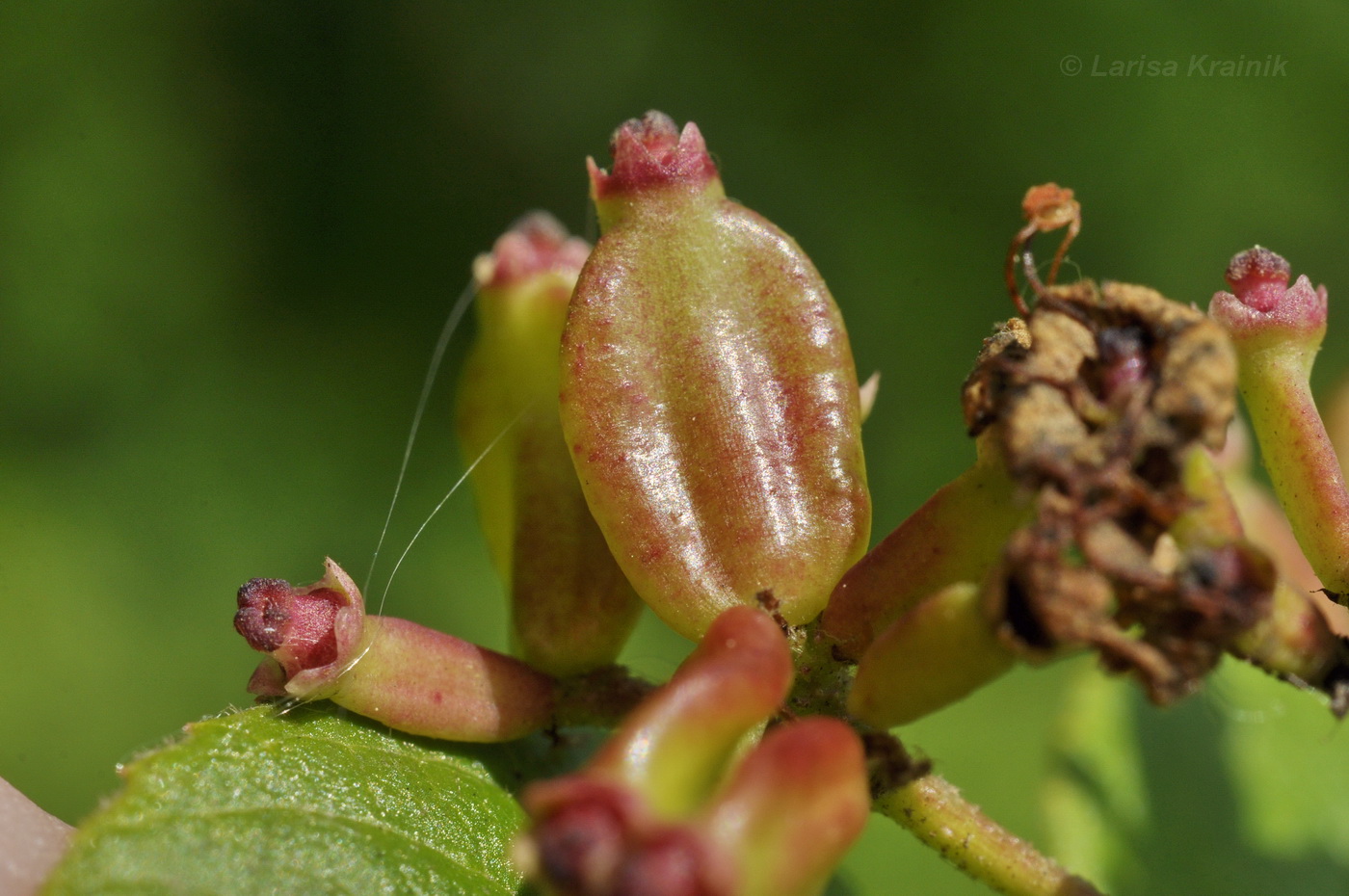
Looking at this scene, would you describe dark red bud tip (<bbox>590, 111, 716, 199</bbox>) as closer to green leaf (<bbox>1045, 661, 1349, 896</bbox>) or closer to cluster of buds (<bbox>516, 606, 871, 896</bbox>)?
cluster of buds (<bbox>516, 606, 871, 896</bbox>)

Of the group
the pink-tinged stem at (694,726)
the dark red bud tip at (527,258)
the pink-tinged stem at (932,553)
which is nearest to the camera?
the pink-tinged stem at (694,726)

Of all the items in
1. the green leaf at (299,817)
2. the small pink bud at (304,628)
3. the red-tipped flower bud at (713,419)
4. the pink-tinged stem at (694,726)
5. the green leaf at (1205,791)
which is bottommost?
the green leaf at (1205,791)

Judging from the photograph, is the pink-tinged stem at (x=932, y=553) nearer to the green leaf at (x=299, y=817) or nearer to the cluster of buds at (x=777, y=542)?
the cluster of buds at (x=777, y=542)

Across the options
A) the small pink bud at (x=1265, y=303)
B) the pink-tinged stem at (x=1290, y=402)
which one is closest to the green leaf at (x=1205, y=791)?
the pink-tinged stem at (x=1290, y=402)

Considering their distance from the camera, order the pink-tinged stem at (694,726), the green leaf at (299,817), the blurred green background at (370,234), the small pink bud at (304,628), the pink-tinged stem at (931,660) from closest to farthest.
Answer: the pink-tinged stem at (694,726)
the pink-tinged stem at (931,660)
the green leaf at (299,817)
the small pink bud at (304,628)
the blurred green background at (370,234)

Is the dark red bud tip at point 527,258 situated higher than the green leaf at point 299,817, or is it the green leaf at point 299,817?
the dark red bud tip at point 527,258

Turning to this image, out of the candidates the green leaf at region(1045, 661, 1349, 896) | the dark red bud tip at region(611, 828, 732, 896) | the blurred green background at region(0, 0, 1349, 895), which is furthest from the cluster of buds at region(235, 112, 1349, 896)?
the blurred green background at region(0, 0, 1349, 895)

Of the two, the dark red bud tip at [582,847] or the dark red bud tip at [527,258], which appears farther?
the dark red bud tip at [527,258]

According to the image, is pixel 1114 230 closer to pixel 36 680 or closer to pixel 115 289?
pixel 115 289

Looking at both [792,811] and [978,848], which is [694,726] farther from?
[978,848]
